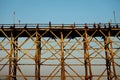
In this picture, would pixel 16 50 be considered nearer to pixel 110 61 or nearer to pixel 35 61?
pixel 35 61

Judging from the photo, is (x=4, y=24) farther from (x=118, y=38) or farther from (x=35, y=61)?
(x=118, y=38)

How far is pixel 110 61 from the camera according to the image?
690 inches

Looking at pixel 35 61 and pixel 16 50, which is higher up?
pixel 16 50

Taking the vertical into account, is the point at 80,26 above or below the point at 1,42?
above

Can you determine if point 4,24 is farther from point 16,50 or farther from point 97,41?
point 97,41

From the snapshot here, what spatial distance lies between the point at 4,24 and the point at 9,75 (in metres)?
4.87

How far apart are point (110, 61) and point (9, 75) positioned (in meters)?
9.26

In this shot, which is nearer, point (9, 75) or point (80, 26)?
point (9, 75)

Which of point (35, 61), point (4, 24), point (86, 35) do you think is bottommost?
point (35, 61)

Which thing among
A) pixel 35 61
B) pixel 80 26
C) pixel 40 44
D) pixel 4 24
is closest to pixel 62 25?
pixel 80 26

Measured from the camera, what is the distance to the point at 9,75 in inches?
655

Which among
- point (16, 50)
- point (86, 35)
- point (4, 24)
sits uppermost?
point (4, 24)

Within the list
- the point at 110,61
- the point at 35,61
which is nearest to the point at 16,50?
the point at 35,61

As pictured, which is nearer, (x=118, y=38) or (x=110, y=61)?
(x=110, y=61)
